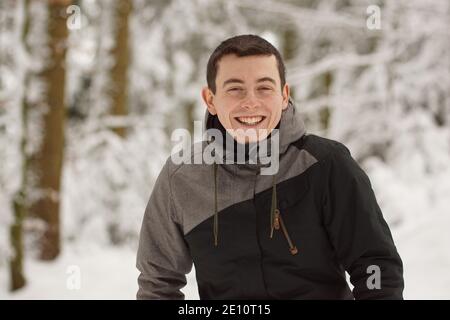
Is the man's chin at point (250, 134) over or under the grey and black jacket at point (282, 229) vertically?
over

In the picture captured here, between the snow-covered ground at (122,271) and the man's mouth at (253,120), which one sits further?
the snow-covered ground at (122,271)

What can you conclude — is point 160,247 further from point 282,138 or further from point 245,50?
point 245,50

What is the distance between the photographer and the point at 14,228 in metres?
7.11

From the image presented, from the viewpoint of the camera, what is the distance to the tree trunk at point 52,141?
809 cm

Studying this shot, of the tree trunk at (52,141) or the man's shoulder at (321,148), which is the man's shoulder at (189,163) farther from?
the tree trunk at (52,141)

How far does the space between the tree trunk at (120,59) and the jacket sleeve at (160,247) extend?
25.2 feet

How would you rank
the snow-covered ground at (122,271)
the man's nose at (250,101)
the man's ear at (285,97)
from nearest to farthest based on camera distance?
the man's nose at (250,101) → the man's ear at (285,97) → the snow-covered ground at (122,271)

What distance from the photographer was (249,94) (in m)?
1.93

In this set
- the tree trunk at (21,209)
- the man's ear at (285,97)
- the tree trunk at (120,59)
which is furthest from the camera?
the tree trunk at (120,59)

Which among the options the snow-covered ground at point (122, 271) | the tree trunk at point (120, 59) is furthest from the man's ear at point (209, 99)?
the tree trunk at point (120, 59)

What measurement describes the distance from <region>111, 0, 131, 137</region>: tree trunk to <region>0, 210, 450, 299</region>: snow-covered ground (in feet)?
7.30

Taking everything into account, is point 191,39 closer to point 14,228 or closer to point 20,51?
point 20,51

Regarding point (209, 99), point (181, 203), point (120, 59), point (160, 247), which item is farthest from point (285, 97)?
point (120, 59)

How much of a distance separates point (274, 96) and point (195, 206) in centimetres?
46
